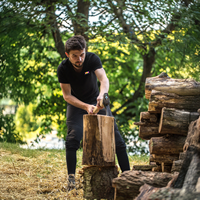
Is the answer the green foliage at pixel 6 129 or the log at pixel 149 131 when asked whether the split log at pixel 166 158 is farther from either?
the green foliage at pixel 6 129

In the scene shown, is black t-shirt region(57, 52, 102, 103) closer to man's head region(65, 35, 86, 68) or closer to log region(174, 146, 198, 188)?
man's head region(65, 35, 86, 68)

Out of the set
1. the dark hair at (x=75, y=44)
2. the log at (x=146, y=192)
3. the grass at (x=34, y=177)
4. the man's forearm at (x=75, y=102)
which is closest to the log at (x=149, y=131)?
the man's forearm at (x=75, y=102)

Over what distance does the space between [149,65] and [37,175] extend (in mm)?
5424

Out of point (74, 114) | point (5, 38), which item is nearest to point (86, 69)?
point (74, 114)

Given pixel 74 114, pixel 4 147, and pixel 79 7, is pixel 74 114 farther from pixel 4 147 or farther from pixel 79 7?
pixel 79 7

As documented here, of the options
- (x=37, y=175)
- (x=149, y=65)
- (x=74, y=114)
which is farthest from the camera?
(x=149, y=65)

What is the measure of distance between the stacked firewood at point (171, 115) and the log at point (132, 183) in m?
0.75

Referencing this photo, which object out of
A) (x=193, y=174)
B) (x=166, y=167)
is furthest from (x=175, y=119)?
(x=193, y=174)

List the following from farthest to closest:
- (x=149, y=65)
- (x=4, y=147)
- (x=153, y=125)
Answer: (x=149, y=65)
(x=4, y=147)
(x=153, y=125)

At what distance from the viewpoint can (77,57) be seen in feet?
10.2

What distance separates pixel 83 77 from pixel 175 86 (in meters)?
1.24

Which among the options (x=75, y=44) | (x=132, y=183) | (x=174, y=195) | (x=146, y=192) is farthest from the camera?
(x=75, y=44)

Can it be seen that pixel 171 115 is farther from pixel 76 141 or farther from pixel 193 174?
pixel 76 141

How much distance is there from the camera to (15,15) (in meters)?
6.71
